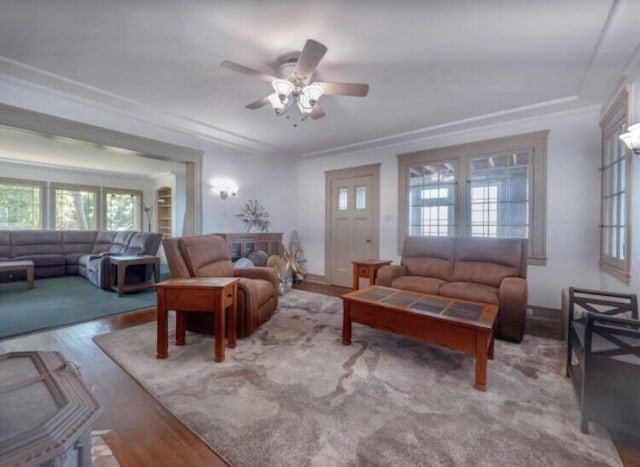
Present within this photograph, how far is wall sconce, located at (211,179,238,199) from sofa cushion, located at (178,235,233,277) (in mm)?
1501

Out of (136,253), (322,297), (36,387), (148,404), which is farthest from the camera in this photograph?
(136,253)

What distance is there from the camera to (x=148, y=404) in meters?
1.86

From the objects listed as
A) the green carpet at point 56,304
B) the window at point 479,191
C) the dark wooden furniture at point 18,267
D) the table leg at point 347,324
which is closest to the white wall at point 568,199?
the window at point 479,191

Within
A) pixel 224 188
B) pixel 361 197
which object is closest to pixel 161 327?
pixel 224 188

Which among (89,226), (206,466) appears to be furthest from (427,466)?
(89,226)

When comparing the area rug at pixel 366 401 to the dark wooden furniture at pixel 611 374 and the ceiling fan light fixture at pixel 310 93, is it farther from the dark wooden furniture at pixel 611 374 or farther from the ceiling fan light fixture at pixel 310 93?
the ceiling fan light fixture at pixel 310 93

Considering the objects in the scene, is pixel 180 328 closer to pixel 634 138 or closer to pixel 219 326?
pixel 219 326

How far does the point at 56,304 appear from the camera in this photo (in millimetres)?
3992

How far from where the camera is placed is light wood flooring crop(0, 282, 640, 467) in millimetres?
1446

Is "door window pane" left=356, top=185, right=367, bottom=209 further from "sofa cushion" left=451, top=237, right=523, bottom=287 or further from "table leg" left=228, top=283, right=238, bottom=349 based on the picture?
"table leg" left=228, top=283, right=238, bottom=349

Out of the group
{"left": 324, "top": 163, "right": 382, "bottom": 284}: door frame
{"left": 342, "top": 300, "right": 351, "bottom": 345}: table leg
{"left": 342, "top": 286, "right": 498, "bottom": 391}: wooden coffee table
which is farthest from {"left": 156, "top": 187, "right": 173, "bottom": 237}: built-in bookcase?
{"left": 342, "top": 286, "right": 498, "bottom": 391}: wooden coffee table

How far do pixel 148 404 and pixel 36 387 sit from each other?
121 centimetres

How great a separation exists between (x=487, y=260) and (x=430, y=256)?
0.67 meters

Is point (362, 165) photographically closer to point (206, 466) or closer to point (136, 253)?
point (136, 253)
